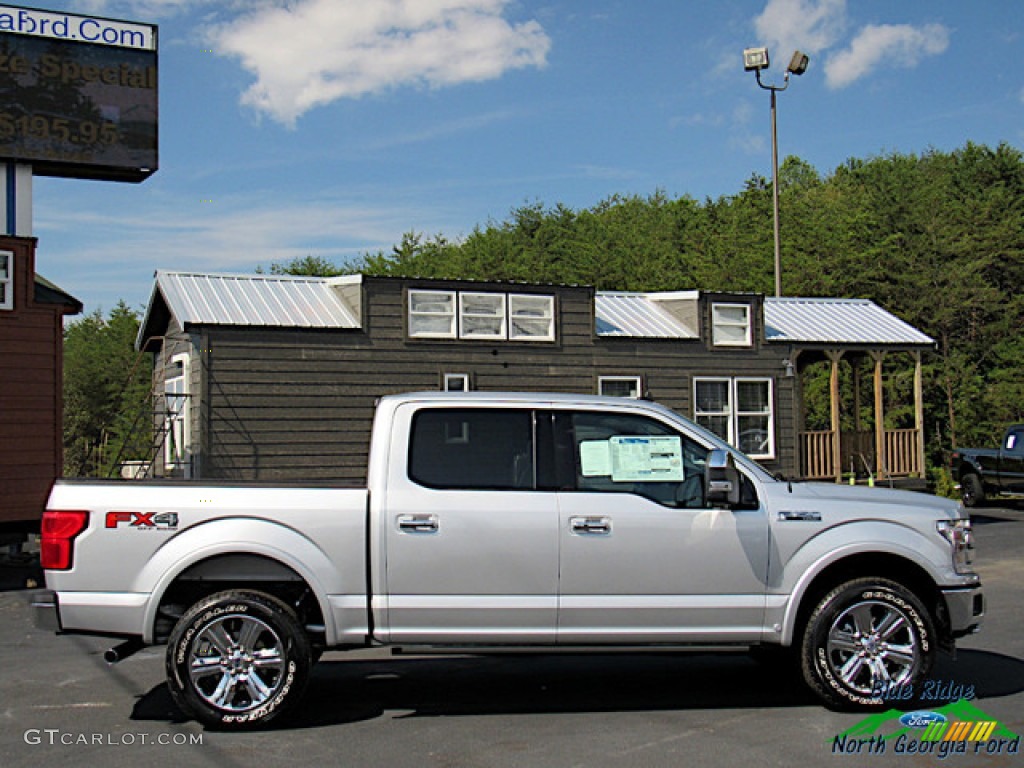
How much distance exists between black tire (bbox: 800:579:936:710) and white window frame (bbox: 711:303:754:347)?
14.5 metres

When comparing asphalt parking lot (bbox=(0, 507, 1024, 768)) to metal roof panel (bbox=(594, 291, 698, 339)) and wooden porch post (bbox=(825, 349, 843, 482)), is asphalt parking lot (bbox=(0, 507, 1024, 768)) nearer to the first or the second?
metal roof panel (bbox=(594, 291, 698, 339))

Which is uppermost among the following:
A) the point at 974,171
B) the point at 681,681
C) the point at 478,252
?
the point at 974,171

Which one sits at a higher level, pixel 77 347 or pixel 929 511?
pixel 77 347

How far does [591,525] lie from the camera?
6.30 metres

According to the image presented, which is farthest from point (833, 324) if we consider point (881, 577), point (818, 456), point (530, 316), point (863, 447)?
point (881, 577)

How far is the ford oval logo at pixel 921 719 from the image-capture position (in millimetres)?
6203

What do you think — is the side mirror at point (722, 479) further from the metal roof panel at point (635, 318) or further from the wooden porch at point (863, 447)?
the wooden porch at point (863, 447)

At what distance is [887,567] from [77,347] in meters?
59.1

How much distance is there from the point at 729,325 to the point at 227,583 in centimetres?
1591

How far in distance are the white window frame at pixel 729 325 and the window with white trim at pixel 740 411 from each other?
27.7 inches

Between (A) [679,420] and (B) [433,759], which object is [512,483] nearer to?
(A) [679,420]

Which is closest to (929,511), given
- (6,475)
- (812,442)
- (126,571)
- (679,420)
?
(679,420)

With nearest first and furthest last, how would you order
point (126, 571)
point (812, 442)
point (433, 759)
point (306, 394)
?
point (433, 759) < point (126, 571) < point (306, 394) < point (812, 442)

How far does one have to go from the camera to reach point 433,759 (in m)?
5.59
